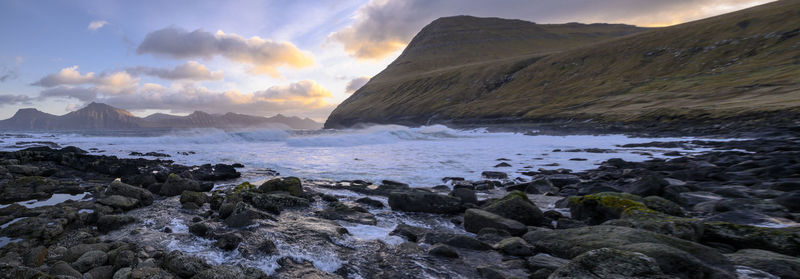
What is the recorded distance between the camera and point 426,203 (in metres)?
8.55

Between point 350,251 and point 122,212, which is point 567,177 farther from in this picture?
point 122,212

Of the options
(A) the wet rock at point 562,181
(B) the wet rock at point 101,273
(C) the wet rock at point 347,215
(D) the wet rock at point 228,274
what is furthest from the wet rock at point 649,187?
(B) the wet rock at point 101,273

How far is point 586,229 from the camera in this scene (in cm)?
543

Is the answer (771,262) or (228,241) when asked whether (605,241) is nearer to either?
(771,262)

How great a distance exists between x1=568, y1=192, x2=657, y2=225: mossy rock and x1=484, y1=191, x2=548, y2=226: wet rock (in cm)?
78

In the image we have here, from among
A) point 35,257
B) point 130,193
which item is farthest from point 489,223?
point 130,193

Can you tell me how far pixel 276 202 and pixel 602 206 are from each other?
7.77 meters

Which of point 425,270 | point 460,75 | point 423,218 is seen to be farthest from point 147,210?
point 460,75

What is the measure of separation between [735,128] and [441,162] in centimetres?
2752

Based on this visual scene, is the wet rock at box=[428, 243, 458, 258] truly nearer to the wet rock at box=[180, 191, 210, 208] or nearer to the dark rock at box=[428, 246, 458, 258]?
the dark rock at box=[428, 246, 458, 258]

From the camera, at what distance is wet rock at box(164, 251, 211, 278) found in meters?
4.40

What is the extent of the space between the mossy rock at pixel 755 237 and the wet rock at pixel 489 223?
2800 millimetres

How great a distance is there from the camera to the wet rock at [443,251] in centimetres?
537

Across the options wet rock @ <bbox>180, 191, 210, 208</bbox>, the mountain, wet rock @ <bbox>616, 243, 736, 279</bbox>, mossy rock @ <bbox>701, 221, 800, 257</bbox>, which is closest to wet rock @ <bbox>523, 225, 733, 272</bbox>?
wet rock @ <bbox>616, 243, 736, 279</bbox>
